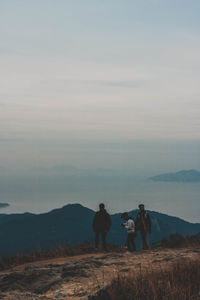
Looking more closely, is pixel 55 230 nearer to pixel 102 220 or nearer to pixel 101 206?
pixel 102 220

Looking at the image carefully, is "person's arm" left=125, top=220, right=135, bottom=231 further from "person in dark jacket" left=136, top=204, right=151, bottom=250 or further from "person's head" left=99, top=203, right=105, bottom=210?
"person's head" left=99, top=203, right=105, bottom=210

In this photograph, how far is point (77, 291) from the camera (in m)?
9.74

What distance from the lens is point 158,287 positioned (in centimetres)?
805

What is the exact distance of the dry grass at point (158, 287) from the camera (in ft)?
25.2

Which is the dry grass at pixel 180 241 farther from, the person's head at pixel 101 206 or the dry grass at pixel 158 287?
the dry grass at pixel 158 287

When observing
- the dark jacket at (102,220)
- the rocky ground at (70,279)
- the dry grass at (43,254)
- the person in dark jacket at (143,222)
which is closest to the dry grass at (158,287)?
the rocky ground at (70,279)

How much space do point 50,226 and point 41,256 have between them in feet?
551

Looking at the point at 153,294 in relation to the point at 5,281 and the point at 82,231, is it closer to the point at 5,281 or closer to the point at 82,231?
the point at 5,281

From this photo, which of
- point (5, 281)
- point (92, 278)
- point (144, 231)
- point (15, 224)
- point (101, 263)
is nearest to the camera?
point (92, 278)

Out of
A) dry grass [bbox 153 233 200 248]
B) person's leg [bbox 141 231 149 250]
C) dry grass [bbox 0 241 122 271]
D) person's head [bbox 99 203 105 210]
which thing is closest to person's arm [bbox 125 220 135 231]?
person's leg [bbox 141 231 149 250]

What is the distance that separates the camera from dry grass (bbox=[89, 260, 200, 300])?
25.2ft

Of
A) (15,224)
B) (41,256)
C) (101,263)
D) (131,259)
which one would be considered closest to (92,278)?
(101,263)

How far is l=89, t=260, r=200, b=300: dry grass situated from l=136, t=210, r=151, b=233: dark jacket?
748cm

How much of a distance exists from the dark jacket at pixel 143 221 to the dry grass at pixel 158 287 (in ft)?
24.5
